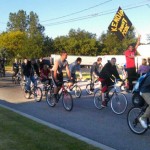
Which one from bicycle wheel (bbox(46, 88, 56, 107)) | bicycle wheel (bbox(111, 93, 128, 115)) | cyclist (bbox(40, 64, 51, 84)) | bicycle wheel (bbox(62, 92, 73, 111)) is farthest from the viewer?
cyclist (bbox(40, 64, 51, 84))

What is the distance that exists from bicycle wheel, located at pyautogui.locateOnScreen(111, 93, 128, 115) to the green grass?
126 inches

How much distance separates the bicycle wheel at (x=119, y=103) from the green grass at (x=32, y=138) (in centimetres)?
321

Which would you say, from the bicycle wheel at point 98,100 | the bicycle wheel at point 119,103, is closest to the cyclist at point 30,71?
the bicycle wheel at point 98,100

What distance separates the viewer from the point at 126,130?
9.62 m

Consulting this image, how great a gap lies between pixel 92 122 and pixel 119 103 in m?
1.83

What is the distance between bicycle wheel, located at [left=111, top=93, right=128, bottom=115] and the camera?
12.3 metres

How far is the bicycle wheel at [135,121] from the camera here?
9062mm

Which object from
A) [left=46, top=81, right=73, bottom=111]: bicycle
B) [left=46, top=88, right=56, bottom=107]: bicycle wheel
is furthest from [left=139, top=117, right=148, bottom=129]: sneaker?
[left=46, top=88, right=56, bottom=107]: bicycle wheel

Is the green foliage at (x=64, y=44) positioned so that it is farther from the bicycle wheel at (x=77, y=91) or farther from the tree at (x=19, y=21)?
the bicycle wheel at (x=77, y=91)

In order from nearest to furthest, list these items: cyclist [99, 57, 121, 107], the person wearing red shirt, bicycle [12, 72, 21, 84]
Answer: cyclist [99, 57, 121, 107] < the person wearing red shirt < bicycle [12, 72, 21, 84]

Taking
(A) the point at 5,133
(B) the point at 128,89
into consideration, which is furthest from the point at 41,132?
(B) the point at 128,89

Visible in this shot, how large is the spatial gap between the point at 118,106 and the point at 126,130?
2.84 metres

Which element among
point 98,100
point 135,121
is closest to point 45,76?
point 98,100

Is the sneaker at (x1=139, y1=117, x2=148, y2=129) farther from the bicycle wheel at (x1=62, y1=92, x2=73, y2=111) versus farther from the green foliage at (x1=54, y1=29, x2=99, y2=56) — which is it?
the green foliage at (x1=54, y1=29, x2=99, y2=56)
